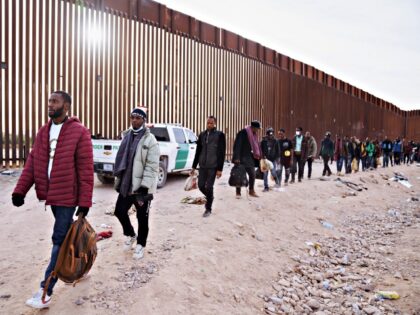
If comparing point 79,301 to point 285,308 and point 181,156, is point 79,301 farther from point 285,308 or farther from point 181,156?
point 181,156

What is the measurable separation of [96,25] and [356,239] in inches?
415

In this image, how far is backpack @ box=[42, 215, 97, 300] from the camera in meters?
3.26

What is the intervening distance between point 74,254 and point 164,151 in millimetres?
6590

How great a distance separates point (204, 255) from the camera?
4.89 m

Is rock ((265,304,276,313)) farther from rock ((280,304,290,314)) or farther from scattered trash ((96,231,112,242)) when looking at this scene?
scattered trash ((96,231,112,242))

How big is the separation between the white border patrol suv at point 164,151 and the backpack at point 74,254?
5741mm

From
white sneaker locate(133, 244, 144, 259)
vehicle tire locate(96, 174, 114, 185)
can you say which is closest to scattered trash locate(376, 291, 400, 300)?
white sneaker locate(133, 244, 144, 259)

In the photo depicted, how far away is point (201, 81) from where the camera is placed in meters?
17.5

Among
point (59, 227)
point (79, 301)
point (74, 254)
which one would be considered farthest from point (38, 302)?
point (59, 227)

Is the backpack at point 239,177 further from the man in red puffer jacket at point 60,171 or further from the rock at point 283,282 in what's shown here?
the man in red puffer jacket at point 60,171

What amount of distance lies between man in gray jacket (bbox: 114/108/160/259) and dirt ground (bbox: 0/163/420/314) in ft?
2.38

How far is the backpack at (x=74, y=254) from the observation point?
326 cm

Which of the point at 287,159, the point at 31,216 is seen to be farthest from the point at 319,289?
the point at 287,159

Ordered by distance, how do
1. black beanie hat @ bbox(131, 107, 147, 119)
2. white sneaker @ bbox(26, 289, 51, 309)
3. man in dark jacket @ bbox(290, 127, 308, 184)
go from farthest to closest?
1. man in dark jacket @ bbox(290, 127, 308, 184)
2. black beanie hat @ bbox(131, 107, 147, 119)
3. white sneaker @ bbox(26, 289, 51, 309)
